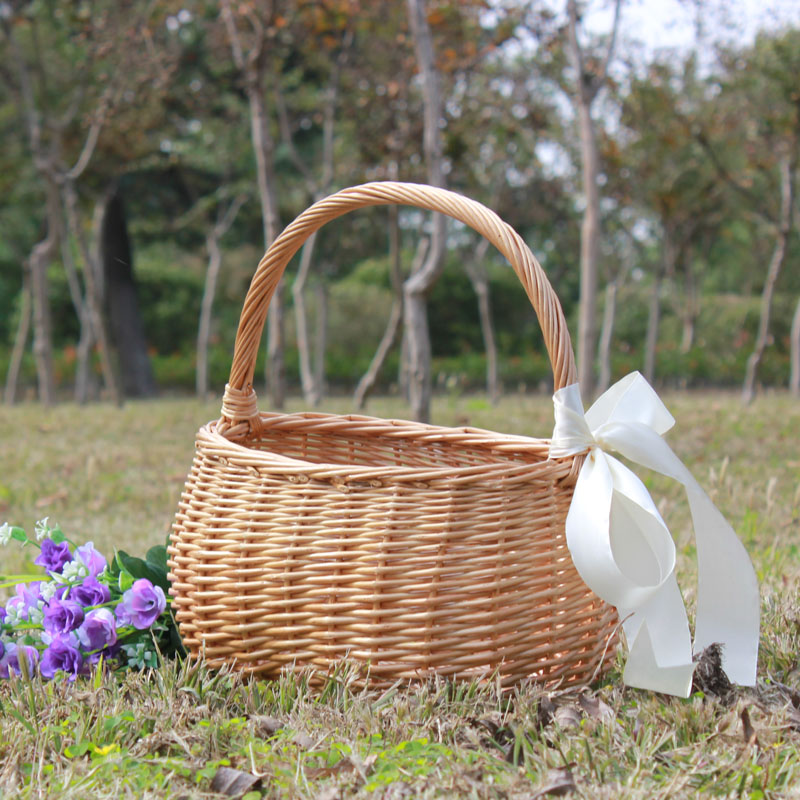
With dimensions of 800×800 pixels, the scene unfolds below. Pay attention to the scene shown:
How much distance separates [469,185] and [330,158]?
252 cm

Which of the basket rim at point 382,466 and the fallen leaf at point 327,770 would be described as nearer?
the fallen leaf at point 327,770

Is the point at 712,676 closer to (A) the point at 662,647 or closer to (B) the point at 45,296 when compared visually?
(A) the point at 662,647

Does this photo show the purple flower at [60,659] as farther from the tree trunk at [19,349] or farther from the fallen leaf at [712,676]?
the tree trunk at [19,349]

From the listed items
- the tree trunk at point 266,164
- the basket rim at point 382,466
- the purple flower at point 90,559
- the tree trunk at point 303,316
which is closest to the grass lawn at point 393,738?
the purple flower at point 90,559

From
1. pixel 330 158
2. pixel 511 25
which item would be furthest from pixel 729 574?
pixel 330 158

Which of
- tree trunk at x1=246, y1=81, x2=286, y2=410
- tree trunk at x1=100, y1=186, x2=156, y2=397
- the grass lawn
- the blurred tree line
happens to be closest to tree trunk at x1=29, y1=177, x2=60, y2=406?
the blurred tree line

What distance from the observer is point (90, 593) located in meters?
1.69

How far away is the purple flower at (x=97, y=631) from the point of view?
1627mm

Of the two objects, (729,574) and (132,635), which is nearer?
(729,574)

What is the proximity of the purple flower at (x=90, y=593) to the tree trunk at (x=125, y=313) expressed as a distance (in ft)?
43.7

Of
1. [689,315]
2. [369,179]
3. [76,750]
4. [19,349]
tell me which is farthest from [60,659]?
[689,315]

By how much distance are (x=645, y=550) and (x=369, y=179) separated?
8.04 meters

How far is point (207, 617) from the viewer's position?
64.1 inches

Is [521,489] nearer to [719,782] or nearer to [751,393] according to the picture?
[719,782]
